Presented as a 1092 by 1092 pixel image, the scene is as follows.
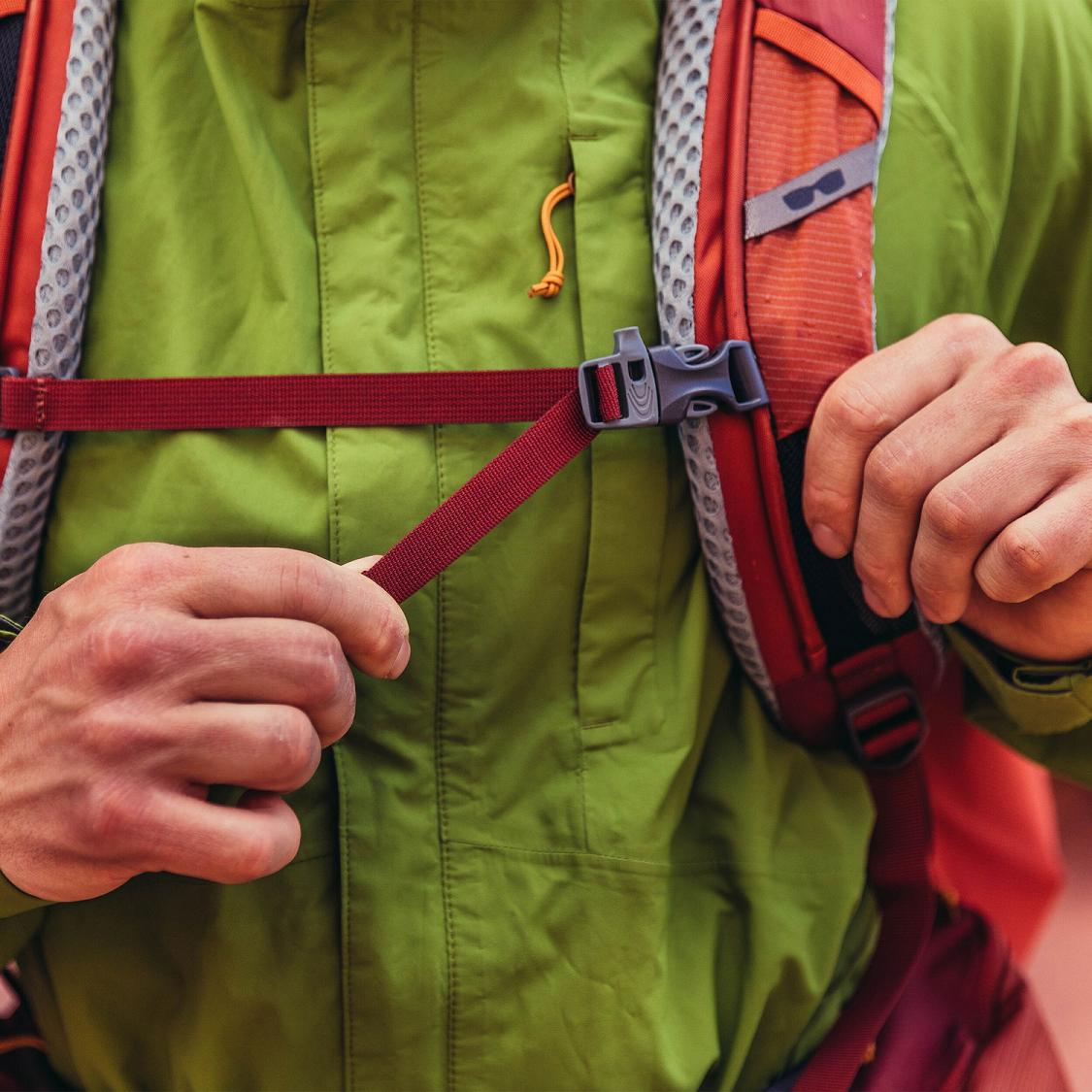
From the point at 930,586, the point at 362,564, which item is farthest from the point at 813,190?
the point at 362,564

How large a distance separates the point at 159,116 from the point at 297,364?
195 mm

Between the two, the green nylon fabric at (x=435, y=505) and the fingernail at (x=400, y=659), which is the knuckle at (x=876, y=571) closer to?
the green nylon fabric at (x=435, y=505)

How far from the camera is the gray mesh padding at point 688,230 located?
0.70 meters

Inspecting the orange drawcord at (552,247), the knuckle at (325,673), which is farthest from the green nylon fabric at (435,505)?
the knuckle at (325,673)

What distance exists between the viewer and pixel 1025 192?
0.77 meters

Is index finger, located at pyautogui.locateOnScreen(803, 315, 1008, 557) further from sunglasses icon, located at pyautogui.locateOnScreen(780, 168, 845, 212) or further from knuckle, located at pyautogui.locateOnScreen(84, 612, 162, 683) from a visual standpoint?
knuckle, located at pyautogui.locateOnScreen(84, 612, 162, 683)

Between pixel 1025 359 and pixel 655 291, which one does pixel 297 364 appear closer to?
pixel 655 291

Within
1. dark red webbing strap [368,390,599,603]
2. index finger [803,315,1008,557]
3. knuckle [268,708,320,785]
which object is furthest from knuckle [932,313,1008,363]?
knuckle [268,708,320,785]

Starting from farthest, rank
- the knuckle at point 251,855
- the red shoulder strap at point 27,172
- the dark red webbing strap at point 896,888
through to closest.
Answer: the dark red webbing strap at point 896,888 → the red shoulder strap at point 27,172 → the knuckle at point 251,855

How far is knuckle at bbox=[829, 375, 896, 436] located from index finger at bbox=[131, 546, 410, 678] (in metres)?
0.29

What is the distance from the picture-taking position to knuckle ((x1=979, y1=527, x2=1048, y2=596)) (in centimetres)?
60

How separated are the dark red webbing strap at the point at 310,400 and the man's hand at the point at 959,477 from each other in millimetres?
180

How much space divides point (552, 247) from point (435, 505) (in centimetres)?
19

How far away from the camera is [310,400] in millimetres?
704
